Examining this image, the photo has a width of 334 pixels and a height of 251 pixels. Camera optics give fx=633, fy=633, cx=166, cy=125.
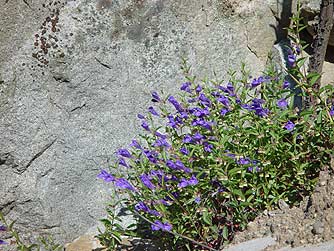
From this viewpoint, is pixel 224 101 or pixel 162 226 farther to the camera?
pixel 224 101

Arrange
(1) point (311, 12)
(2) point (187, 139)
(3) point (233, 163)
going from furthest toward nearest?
(1) point (311, 12) → (2) point (187, 139) → (3) point (233, 163)

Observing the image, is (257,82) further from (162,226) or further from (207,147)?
(162,226)

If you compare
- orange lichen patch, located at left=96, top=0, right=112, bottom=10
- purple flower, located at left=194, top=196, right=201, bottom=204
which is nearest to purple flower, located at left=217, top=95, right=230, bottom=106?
purple flower, located at left=194, top=196, right=201, bottom=204

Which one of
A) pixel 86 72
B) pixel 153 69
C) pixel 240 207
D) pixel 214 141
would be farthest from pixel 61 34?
pixel 240 207

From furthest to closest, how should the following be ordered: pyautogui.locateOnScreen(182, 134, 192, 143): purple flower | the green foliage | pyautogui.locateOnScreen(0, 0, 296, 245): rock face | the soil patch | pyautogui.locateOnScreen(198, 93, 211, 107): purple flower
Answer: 1. pyautogui.locateOnScreen(0, 0, 296, 245): rock face
2. pyautogui.locateOnScreen(198, 93, 211, 107): purple flower
3. pyautogui.locateOnScreen(182, 134, 192, 143): purple flower
4. the green foliage
5. the soil patch

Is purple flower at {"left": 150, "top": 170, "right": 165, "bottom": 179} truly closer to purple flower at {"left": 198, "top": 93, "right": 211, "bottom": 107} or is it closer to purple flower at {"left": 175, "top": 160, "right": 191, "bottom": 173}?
purple flower at {"left": 175, "top": 160, "right": 191, "bottom": 173}

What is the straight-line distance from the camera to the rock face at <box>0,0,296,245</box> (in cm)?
415

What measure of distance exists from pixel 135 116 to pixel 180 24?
708 millimetres

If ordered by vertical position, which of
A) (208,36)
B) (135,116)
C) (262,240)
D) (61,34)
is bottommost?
(262,240)

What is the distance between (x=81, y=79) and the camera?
4250 mm

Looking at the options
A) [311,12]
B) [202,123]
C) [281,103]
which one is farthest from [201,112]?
[311,12]

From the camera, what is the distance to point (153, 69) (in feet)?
14.3

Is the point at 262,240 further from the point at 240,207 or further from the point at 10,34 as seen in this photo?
the point at 10,34

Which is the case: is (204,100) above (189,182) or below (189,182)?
above
